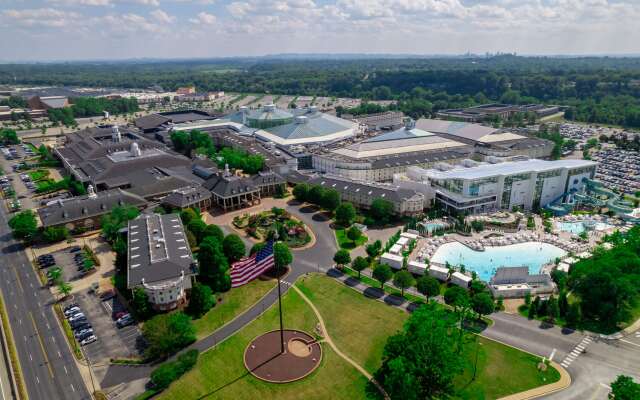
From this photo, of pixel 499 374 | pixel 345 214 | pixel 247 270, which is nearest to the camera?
pixel 499 374

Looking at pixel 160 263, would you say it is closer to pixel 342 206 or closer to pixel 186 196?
pixel 186 196

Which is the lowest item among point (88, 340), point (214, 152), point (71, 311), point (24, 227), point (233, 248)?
point (88, 340)

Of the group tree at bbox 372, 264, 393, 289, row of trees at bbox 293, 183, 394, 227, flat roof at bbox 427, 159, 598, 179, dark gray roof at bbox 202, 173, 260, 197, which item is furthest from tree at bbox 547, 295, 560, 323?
dark gray roof at bbox 202, 173, 260, 197

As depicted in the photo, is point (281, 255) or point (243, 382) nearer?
point (243, 382)

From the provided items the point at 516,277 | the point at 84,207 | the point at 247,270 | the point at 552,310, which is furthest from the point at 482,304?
the point at 84,207

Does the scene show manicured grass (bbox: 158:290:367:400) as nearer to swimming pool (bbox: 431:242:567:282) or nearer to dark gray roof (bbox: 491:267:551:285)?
dark gray roof (bbox: 491:267:551:285)

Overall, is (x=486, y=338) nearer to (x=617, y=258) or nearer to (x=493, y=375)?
(x=493, y=375)
